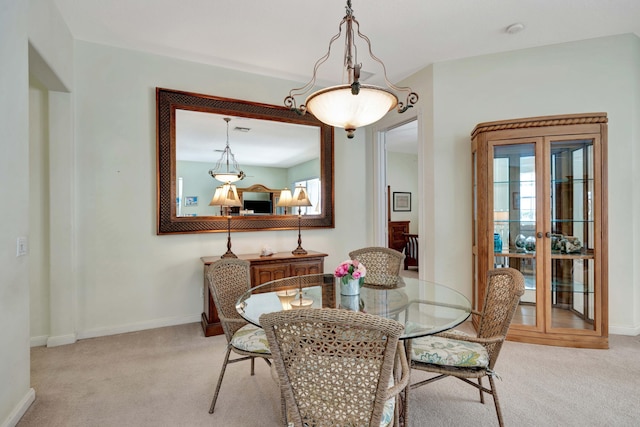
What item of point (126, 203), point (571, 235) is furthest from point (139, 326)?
point (571, 235)

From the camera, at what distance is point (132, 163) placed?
3.35 metres

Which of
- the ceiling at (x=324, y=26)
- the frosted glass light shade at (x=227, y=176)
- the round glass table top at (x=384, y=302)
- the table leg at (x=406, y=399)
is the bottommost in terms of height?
the table leg at (x=406, y=399)

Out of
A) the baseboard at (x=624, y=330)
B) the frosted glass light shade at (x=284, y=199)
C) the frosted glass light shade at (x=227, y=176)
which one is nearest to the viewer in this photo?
the baseboard at (x=624, y=330)

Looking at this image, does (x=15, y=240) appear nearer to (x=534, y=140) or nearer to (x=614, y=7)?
(x=534, y=140)

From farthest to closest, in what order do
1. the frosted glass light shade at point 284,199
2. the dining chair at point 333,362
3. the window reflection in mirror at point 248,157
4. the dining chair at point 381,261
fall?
the frosted glass light shade at point 284,199, the window reflection in mirror at point 248,157, the dining chair at point 381,261, the dining chair at point 333,362

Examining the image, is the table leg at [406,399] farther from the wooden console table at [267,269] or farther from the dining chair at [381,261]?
the wooden console table at [267,269]

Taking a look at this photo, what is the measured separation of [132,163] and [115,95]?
672 millimetres

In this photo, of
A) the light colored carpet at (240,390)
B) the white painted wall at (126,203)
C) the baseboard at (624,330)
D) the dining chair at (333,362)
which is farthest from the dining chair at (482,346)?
the white painted wall at (126,203)

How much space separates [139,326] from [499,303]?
129 inches

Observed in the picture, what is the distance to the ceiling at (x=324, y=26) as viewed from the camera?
2666mm

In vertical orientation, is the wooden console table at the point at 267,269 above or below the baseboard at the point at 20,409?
above

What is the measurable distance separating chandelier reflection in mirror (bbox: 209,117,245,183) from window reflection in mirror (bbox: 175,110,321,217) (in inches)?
1.6

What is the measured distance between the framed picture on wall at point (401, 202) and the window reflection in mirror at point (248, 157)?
151 inches

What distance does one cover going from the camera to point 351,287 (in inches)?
81.4
